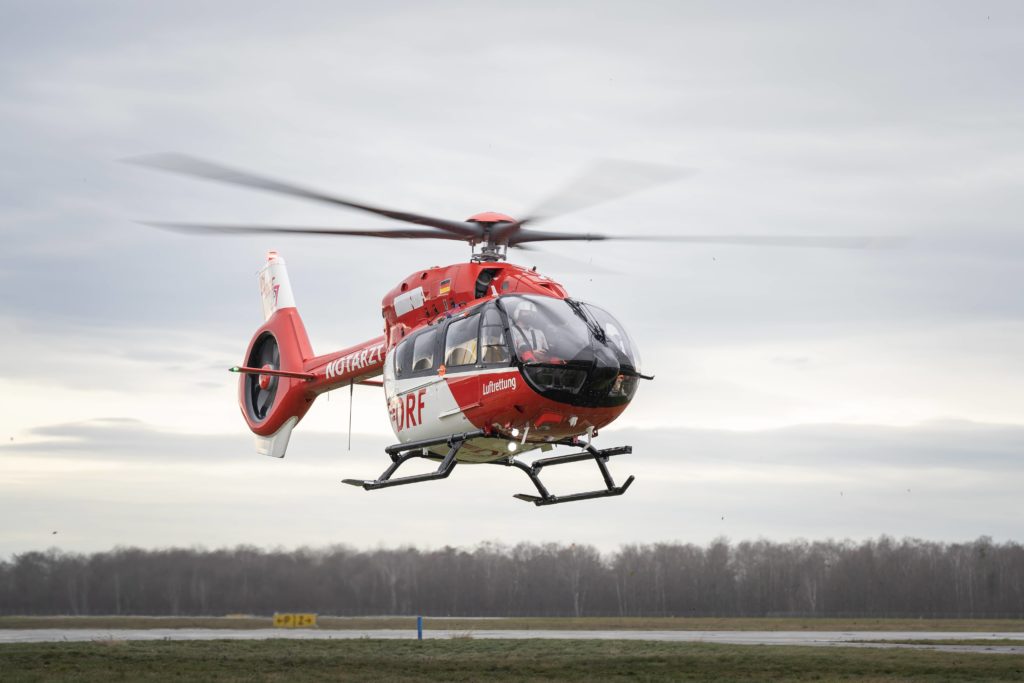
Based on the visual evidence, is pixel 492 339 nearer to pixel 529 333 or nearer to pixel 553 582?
pixel 529 333

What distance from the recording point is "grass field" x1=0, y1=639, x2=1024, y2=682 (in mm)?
22859

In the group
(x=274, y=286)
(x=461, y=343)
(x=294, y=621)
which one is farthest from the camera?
(x=294, y=621)

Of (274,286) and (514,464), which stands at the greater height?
(274,286)

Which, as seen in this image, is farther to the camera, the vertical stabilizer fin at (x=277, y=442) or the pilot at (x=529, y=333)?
the vertical stabilizer fin at (x=277, y=442)

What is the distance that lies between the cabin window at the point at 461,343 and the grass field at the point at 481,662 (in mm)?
6677

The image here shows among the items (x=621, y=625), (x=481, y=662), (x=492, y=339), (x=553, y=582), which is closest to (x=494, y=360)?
(x=492, y=339)

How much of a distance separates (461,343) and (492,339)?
970 mm

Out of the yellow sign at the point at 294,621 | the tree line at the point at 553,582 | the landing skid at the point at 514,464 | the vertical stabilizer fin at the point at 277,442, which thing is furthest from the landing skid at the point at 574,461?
the tree line at the point at 553,582

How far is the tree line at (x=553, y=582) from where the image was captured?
8175 centimetres

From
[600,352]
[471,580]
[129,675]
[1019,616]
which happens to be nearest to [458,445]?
[600,352]

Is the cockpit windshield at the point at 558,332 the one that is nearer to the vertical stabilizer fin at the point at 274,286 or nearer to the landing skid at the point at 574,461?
the landing skid at the point at 574,461

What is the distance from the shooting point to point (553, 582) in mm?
95438

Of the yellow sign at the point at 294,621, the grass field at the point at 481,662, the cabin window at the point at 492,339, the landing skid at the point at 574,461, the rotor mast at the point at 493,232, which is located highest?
the rotor mast at the point at 493,232

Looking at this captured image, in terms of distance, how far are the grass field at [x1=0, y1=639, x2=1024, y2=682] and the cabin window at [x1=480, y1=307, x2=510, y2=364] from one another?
22.8ft
